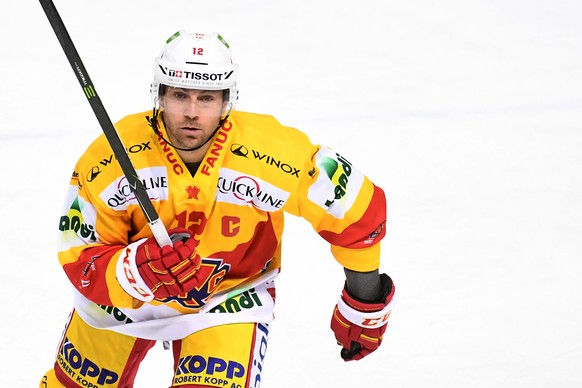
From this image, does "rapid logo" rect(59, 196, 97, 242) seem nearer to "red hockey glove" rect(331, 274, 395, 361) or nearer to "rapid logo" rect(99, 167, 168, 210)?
"rapid logo" rect(99, 167, 168, 210)

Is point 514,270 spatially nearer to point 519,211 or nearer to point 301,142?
point 519,211

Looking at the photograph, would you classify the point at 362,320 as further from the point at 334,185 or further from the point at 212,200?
the point at 212,200

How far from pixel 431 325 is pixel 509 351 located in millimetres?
283

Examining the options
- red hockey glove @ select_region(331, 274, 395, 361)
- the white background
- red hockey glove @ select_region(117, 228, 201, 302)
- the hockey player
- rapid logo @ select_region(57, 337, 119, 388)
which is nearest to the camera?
red hockey glove @ select_region(117, 228, 201, 302)

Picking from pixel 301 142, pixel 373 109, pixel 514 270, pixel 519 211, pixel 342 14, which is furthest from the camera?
pixel 342 14

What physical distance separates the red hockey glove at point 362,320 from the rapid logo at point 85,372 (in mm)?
683

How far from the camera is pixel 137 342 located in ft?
12.3

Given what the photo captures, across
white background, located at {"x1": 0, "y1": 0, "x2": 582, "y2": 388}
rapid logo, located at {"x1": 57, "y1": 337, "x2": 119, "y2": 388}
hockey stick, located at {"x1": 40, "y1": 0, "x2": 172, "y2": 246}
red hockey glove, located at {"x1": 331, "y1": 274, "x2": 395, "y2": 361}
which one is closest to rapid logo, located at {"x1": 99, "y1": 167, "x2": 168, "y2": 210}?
hockey stick, located at {"x1": 40, "y1": 0, "x2": 172, "y2": 246}

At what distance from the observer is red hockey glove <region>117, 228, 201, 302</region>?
3287 millimetres

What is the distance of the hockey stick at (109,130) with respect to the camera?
3023 millimetres

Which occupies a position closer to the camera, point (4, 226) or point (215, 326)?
point (215, 326)

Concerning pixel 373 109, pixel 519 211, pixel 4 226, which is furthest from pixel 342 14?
pixel 4 226

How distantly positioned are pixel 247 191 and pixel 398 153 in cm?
210

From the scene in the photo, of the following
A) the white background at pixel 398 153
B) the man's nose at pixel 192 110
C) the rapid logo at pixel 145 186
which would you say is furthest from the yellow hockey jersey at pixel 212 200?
the white background at pixel 398 153
